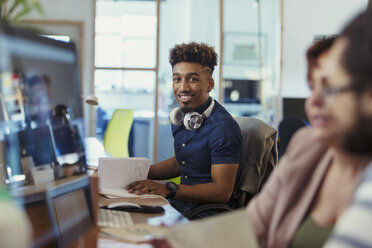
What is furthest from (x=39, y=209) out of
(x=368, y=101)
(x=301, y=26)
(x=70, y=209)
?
(x=301, y=26)

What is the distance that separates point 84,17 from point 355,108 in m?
5.85

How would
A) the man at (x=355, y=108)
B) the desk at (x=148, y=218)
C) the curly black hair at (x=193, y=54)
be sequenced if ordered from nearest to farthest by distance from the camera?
the man at (x=355, y=108), the desk at (x=148, y=218), the curly black hair at (x=193, y=54)

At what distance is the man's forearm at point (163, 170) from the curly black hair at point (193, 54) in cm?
59

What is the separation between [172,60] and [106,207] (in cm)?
106

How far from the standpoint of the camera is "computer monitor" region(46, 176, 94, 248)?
0.92 meters

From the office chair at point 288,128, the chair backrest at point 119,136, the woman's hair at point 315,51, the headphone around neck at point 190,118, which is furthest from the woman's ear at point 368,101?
the chair backrest at point 119,136

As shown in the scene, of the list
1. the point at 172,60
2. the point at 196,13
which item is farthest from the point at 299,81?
the point at 172,60

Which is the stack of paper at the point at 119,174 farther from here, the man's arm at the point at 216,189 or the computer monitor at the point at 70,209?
the computer monitor at the point at 70,209

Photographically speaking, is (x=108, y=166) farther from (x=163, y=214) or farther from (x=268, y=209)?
(x=268, y=209)

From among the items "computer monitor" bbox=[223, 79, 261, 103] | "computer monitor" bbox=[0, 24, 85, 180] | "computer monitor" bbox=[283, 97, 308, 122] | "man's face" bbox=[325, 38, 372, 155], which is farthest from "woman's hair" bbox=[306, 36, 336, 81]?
"computer monitor" bbox=[223, 79, 261, 103]

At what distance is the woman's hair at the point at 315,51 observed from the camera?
89 centimetres

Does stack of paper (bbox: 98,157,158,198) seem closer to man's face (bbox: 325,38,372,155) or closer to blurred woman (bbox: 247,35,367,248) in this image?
blurred woman (bbox: 247,35,367,248)

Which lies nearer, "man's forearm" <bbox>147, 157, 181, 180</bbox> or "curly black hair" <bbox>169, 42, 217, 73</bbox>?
"curly black hair" <bbox>169, 42, 217, 73</bbox>

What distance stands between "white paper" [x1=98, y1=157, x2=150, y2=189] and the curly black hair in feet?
2.25
